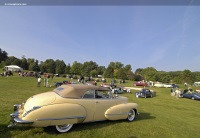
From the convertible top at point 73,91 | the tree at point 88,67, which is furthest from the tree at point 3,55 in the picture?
the convertible top at point 73,91

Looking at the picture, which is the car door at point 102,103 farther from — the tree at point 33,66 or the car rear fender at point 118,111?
the tree at point 33,66

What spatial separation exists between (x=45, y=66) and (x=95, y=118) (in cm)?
10418

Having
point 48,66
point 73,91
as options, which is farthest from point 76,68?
point 73,91

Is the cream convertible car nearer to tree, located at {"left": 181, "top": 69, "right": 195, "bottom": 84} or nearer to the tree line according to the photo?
tree, located at {"left": 181, "top": 69, "right": 195, "bottom": 84}

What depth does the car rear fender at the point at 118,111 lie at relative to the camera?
22.5 feet

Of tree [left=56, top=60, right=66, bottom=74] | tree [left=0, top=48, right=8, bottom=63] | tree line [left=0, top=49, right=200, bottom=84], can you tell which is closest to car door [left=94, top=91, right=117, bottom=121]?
tree line [left=0, top=49, right=200, bottom=84]

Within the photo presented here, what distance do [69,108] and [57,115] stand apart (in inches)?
18.8

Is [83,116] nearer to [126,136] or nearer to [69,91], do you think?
[69,91]

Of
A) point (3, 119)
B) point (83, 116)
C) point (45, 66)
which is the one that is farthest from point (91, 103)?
point (45, 66)

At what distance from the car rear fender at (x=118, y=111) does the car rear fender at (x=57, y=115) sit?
4.49ft

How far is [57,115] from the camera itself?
529cm

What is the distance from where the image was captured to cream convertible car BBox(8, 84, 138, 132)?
5.07 m

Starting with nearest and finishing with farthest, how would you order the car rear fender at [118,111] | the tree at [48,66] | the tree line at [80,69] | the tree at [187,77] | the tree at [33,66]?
the car rear fender at [118,111] → the tree at [187,77] → the tree line at [80,69] → the tree at [33,66] → the tree at [48,66]

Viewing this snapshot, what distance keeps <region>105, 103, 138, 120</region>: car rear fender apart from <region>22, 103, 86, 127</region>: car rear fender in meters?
1.37
